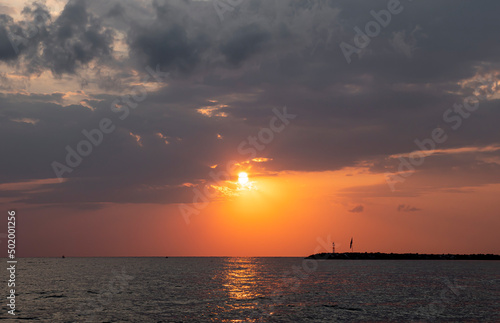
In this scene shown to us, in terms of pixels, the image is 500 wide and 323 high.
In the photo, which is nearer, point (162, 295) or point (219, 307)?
point (219, 307)

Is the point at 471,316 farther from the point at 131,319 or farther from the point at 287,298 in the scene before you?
the point at 131,319

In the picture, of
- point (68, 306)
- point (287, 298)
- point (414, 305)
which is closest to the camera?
point (68, 306)

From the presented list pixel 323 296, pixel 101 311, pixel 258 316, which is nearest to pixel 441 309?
pixel 323 296

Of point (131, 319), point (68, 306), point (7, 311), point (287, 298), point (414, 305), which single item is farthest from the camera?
point (287, 298)

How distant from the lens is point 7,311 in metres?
59.3

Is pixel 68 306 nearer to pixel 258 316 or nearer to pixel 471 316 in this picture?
pixel 258 316

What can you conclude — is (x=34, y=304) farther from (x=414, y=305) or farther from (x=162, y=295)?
(x=414, y=305)

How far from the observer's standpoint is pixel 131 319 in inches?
2178

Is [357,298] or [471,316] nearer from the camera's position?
[471,316]

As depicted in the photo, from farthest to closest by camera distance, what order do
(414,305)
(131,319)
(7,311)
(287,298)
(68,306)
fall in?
(287,298)
(414,305)
(68,306)
(7,311)
(131,319)

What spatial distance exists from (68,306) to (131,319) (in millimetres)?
15728

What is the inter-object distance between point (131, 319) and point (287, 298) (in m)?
31.5

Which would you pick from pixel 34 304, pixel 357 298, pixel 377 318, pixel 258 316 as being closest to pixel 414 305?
pixel 357 298

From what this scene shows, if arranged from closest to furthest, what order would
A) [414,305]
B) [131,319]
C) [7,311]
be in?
[131,319] → [7,311] → [414,305]
